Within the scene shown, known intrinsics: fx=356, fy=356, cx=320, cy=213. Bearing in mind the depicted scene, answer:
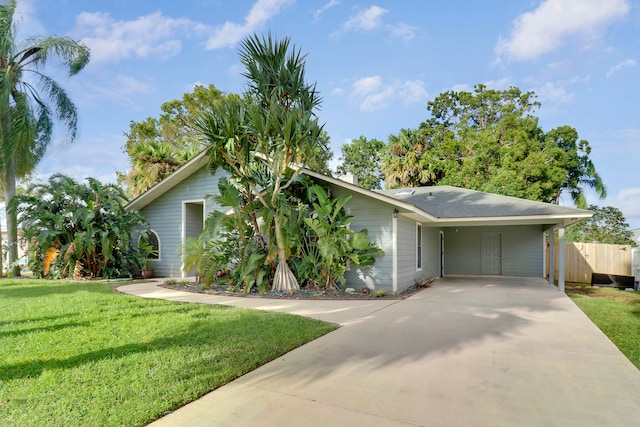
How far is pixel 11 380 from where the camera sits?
3.23 m

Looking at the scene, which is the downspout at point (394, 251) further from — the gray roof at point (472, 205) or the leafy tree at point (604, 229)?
the leafy tree at point (604, 229)

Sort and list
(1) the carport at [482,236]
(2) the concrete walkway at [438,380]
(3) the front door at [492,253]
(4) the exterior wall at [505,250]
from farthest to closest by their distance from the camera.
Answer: (3) the front door at [492,253]
(4) the exterior wall at [505,250]
(1) the carport at [482,236]
(2) the concrete walkway at [438,380]

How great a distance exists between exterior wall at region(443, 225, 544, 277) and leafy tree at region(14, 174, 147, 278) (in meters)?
12.6

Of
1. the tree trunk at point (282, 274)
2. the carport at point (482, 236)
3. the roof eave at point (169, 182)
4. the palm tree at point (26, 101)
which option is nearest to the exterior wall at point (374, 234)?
the tree trunk at point (282, 274)

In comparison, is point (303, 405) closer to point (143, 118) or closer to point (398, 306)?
point (398, 306)

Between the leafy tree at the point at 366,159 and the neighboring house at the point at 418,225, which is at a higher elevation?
the leafy tree at the point at 366,159

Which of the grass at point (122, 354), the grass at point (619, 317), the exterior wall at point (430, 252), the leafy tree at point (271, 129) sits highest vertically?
the leafy tree at point (271, 129)

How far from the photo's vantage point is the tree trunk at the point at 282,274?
8836mm

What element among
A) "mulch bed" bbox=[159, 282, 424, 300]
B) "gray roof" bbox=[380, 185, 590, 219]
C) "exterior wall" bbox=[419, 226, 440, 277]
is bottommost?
"mulch bed" bbox=[159, 282, 424, 300]

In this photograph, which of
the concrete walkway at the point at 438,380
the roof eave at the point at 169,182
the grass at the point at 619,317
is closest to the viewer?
the concrete walkway at the point at 438,380

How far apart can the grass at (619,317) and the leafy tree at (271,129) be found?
628 cm

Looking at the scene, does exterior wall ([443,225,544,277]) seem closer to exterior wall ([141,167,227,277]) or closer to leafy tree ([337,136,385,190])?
exterior wall ([141,167,227,277])

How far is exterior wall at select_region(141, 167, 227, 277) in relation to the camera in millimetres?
12711

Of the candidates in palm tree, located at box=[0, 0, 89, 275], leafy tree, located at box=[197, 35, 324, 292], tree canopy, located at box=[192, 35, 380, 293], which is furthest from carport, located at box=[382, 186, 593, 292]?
palm tree, located at box=[0, 0, 89, 275]
